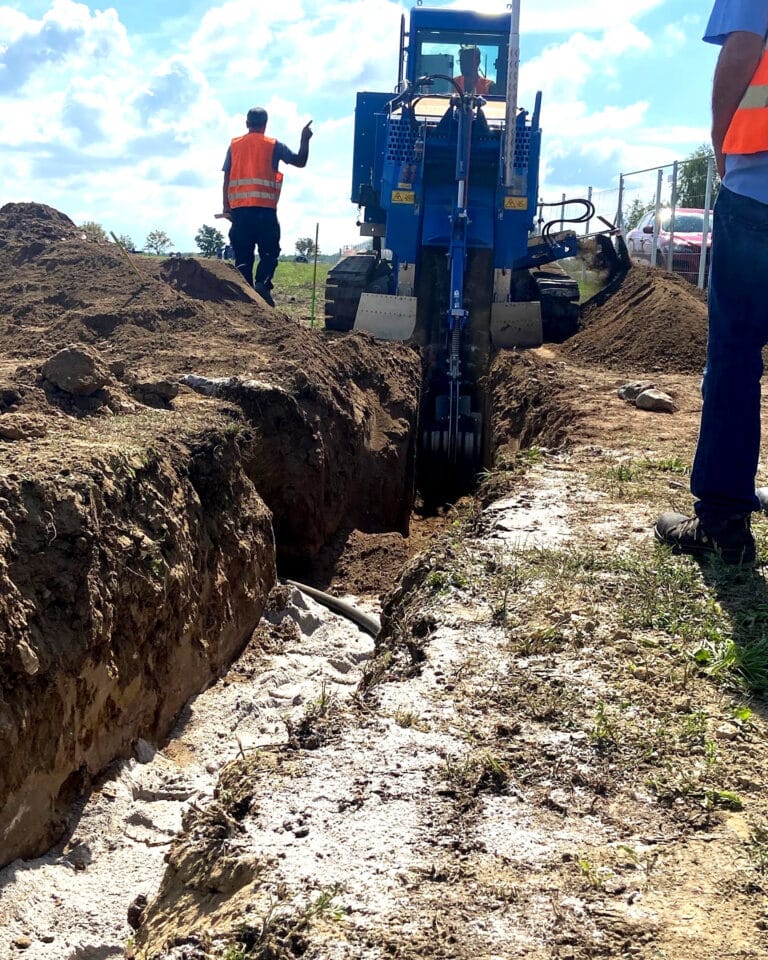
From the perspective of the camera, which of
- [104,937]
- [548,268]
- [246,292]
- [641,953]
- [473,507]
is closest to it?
[641,953]

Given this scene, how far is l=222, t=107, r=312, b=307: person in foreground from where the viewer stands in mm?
12172

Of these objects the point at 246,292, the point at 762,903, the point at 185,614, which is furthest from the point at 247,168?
the point at 762,903

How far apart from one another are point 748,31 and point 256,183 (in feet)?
31.3

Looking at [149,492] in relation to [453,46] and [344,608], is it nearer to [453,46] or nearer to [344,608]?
[344,608]

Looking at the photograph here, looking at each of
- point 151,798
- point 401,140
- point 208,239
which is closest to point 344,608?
point 151,798

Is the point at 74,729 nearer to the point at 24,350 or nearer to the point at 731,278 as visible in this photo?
the point at 731,278

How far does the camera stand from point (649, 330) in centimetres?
1229

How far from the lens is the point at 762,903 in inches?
86.1

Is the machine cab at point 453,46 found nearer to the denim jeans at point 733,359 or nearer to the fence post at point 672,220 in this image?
the fence post at point 672,220

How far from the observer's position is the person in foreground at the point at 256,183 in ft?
39.9

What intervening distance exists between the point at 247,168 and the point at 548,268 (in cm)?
540

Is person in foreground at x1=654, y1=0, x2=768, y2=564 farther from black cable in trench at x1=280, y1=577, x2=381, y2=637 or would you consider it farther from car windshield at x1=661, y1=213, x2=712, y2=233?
car windshield at x1=661, y1=213, x2=712, y2=233

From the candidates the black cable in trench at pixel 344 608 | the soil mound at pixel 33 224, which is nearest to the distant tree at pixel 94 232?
the soil mound at pixel 33 224

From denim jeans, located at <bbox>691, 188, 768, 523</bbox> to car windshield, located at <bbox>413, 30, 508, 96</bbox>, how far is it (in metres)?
10.6
